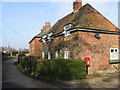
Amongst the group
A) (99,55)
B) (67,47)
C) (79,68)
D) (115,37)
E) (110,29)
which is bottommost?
(79,68)

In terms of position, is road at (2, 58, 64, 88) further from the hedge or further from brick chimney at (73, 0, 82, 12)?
brick chimney at (73, 0, 82, 12)

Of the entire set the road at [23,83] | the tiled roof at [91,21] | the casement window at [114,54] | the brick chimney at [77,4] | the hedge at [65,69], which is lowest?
the road at [23,83]

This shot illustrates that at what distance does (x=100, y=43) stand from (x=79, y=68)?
15.2 ft

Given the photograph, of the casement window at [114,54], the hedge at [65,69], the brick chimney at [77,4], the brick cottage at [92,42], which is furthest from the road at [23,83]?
the brick chimney at [77,4]

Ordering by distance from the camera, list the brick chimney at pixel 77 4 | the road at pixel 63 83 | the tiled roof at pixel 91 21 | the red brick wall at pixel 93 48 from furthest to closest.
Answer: the brick chimney at pixel 77 4 → the tiled roof at pixel 91 21 → the red brick wall at pixel 93 48 → the road at pixel 63 83

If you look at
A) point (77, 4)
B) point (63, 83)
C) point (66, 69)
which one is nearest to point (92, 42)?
point (66, 69)

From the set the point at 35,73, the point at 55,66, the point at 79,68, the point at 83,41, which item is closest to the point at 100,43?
the point at 83,41

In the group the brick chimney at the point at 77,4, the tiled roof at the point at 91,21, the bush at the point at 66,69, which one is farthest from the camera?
the brick chimney at the point at 77,4

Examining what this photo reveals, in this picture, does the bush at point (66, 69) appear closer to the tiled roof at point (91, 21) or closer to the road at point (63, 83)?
the road at point (63, 83)

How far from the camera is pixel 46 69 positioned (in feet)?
33.7

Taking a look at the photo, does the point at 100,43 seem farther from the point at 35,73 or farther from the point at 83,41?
the point at 35,73

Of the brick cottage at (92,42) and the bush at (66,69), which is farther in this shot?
the brick cottage at (92,42)

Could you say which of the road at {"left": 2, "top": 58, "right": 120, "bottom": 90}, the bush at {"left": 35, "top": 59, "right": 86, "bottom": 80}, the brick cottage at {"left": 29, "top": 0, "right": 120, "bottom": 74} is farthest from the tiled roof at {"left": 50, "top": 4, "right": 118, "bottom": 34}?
the road at {"left": 2, "top": 58, "right": 120, "bottom": 90}

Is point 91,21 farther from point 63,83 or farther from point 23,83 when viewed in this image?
point 23,83
